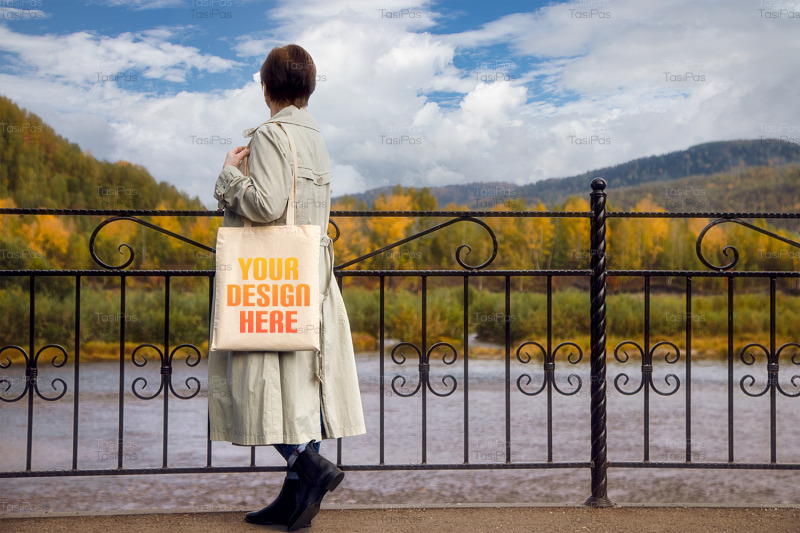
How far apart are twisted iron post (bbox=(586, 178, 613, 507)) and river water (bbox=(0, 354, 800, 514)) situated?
0.23m

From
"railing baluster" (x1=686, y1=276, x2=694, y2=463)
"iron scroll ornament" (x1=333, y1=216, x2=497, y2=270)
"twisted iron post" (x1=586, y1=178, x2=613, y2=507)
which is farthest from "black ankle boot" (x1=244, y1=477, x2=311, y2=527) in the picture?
"railing baluster" (x1=686, y1=276, x2=694, y2=463)

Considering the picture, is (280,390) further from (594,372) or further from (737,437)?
(737,437)

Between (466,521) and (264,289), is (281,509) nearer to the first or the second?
(466,521)

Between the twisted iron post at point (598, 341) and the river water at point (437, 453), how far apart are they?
0.75 feet

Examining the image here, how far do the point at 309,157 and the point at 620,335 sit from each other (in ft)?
48.2

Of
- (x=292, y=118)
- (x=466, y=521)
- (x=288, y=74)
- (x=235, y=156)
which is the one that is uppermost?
(x=288, y=74)

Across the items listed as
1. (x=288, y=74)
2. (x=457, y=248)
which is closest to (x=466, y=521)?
(x=457, y=248)

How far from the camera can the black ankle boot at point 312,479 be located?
8.59 feet

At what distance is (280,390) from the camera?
2.63 meters

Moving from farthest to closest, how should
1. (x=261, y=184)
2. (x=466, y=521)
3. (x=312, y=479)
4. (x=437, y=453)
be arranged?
1. (x=437, y=453)
2. (x=466, y=521)
3. (x=312, y=479)
4. (x=261, y=184)

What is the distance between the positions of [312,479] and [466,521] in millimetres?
717

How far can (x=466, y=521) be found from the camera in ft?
9.66

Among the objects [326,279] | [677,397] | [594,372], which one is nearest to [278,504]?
[326,279]

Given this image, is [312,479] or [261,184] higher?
[261,184]
